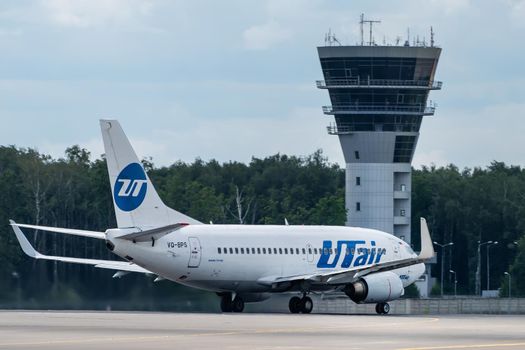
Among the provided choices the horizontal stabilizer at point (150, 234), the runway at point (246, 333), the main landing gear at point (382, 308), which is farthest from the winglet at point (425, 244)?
the horizontal stabilizer at point (150, 234)

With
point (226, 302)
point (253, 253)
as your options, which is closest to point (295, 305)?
point (226, 302)

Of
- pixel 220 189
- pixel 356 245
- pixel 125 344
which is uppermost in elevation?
pixel 220 189

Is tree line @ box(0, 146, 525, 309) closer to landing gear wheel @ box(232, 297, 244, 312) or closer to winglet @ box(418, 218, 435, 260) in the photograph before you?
landing gear wheel @ box(232, 297, 244, 312)

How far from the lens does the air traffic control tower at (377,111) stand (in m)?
142

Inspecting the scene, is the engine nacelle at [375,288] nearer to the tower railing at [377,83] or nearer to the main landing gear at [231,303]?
the main landing gear at [231,303]

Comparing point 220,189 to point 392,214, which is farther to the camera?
point 220,189

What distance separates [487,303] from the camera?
3607 inches

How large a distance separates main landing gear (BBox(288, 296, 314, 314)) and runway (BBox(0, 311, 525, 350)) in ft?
35.5

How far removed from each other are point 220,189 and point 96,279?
10991 centimetres

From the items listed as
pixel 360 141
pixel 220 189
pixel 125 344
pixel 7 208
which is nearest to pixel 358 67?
pixel 360 141

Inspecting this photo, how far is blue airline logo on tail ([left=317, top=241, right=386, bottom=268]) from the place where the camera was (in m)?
77.8

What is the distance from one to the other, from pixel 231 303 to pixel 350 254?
687 centimetres

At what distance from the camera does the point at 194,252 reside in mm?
71562

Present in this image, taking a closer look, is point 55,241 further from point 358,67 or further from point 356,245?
point 356,245
